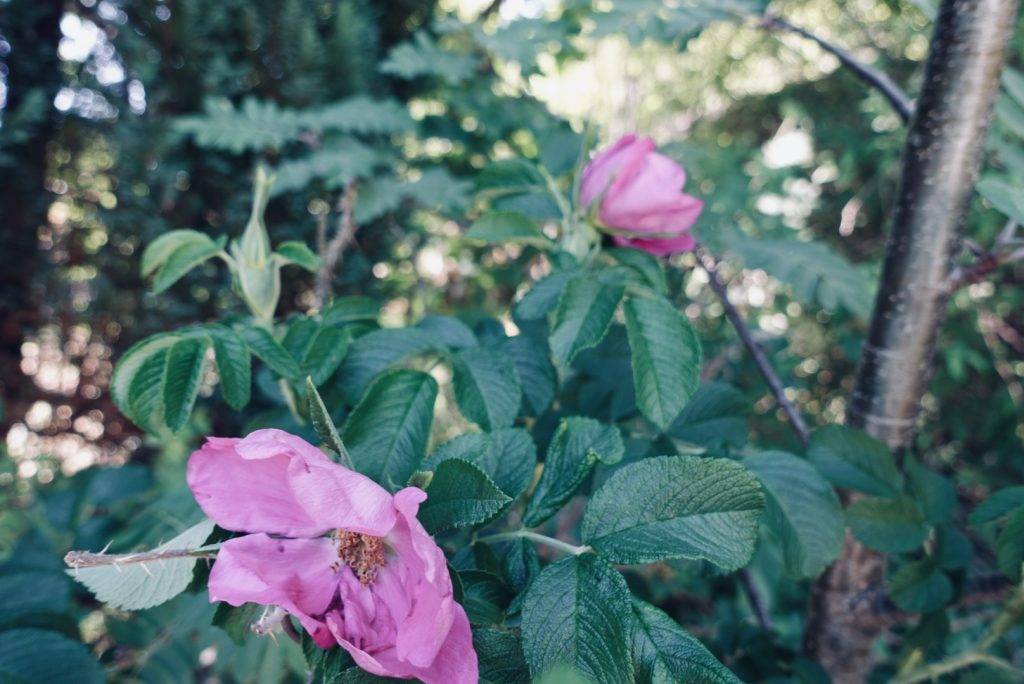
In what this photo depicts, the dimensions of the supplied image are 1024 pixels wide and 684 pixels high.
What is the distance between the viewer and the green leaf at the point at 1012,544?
0.57 metres

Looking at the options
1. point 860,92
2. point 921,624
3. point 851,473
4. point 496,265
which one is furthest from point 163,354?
point 860,92

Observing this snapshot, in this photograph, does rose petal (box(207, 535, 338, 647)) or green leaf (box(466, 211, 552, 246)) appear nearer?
rose petal (box(207, 535, 338, 647))

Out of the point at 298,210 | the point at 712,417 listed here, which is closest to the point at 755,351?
the point at 712,417

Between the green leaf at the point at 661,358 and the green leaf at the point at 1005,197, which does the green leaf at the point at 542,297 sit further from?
the green leaf at the point at 1005,197

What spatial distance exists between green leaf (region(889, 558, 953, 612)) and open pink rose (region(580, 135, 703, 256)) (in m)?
0.41

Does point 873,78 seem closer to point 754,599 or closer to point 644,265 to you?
point 644,265

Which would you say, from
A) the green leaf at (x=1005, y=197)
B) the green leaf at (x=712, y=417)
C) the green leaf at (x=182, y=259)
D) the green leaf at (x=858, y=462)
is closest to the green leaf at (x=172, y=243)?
the green leaf at (x=182, y=259)

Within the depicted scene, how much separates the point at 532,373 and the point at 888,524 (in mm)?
377

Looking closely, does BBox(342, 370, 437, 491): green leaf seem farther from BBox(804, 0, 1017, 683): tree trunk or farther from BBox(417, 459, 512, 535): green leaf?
BBox(804, 0, 1017, 683): tree trunk

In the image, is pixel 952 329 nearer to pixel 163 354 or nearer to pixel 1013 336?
pixel 1013 336

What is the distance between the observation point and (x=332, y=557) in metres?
0.48

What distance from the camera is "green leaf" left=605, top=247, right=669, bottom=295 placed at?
0.67 m

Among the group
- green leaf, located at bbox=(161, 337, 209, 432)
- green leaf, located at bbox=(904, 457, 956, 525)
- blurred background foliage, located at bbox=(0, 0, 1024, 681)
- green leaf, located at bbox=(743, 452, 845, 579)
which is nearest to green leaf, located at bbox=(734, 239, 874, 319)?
blurred background foliage, located at bbox=(0, 0, 1024, 681)

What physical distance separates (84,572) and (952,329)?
256 cm
